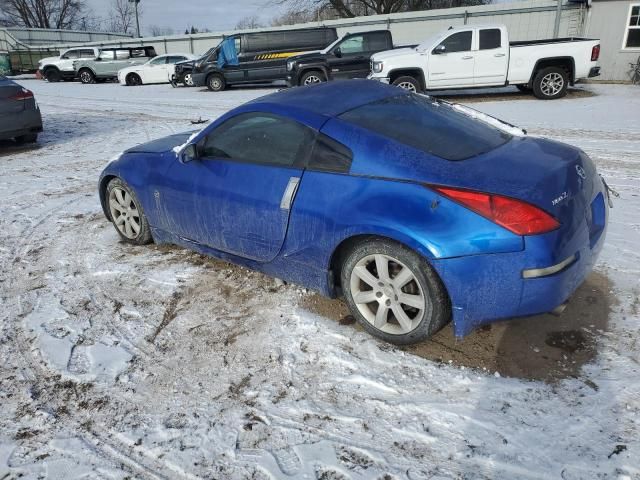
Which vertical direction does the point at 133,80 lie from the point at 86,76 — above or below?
below

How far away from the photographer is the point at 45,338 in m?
3.24

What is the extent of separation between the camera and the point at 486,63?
12.2 m

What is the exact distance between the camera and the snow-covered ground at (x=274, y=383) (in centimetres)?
221

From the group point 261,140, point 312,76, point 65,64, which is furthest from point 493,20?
point 65,64

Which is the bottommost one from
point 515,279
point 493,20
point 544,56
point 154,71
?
point 515,279

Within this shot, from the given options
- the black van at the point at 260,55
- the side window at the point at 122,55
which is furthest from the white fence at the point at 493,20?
the side window at the point at 122,55

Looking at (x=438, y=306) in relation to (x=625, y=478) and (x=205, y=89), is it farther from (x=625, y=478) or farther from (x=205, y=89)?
(x=205, y=89)

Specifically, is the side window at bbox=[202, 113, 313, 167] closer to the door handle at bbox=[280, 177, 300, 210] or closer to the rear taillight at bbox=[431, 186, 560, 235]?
the door handle at bbox=[280, 177, 300, 210]

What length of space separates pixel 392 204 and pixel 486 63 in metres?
11.1

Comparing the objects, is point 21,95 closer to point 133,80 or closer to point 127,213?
point 127,213

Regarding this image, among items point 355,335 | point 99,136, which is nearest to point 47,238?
point 355,335

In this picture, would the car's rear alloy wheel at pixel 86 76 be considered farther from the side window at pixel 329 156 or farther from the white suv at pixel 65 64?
the side window at pixel 329 156

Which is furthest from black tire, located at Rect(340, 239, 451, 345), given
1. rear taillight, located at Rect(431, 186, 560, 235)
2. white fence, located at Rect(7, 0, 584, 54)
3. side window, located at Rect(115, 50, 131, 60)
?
side window, located at Rect(115, 50, 131, 60)

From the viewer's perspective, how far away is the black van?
57.5ft
